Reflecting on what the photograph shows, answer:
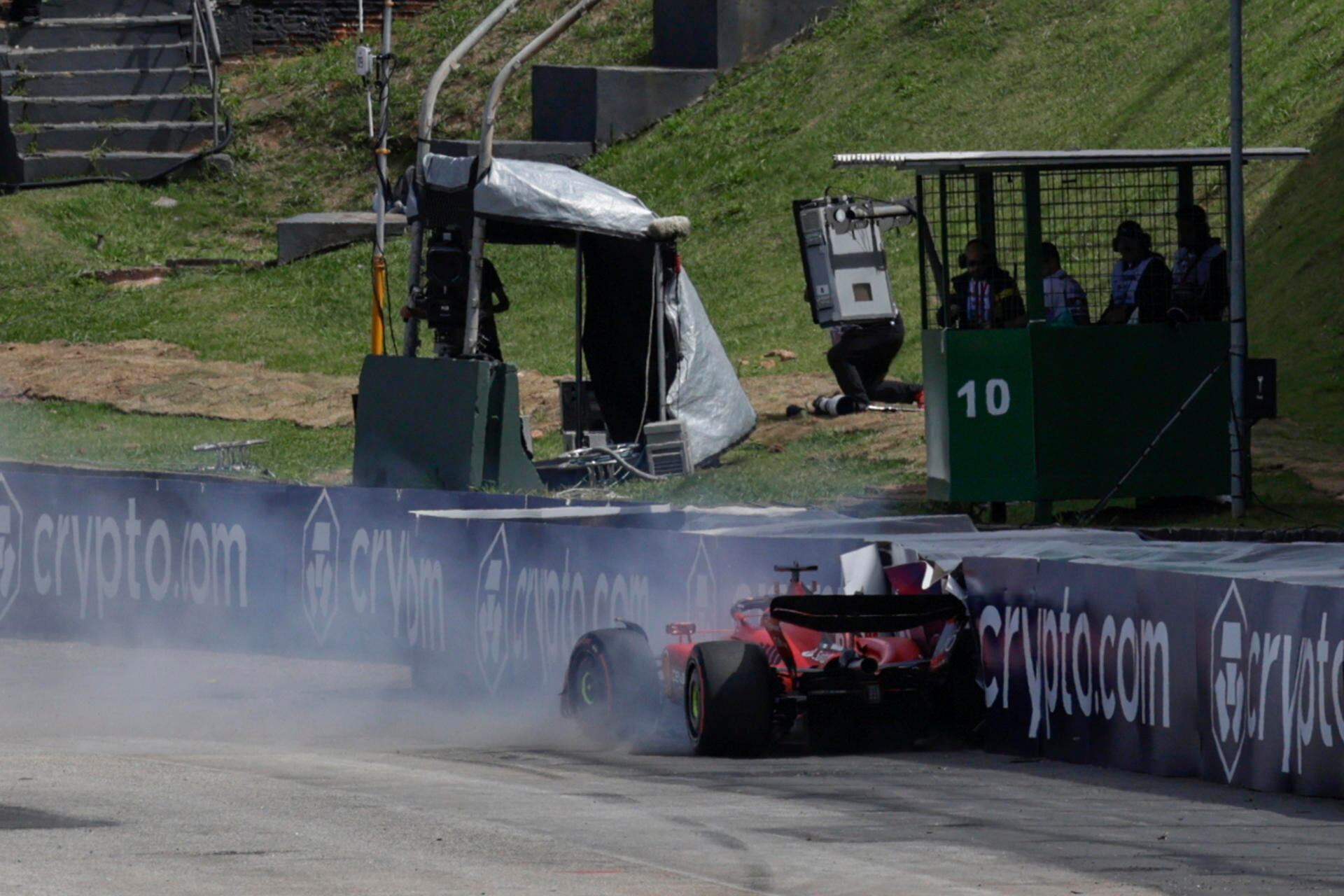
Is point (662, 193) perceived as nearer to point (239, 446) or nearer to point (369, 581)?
point (239, 446)

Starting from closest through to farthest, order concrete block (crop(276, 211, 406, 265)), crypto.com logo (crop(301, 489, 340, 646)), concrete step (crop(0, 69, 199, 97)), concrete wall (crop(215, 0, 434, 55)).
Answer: crypto.com logo (crop(301, 489, 340, 646)), concrete block (crop(276, 211, 406, 265)), concrete step (crop(0, 69, 199, 97)), concrete wall (crop(215, 0, 434, 55))

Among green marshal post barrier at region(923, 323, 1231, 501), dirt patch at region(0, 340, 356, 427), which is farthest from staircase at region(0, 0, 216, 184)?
green marshal post barrier at region(923, 323, 1231, 501)

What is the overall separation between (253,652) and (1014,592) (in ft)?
26.0

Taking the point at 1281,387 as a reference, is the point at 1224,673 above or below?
below

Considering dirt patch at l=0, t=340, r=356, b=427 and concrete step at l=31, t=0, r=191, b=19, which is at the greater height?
concrete step at l=31, t=0, r=191, b=19

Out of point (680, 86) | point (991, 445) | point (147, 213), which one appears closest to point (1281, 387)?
point (991, 445)

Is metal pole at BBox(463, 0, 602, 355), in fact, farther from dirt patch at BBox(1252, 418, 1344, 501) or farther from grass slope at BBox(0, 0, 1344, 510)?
dirt patch at BBox(1252, 418, 1344, 501)

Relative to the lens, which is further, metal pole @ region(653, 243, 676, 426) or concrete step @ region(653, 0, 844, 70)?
concrete step @ region(653, 0, 844, 70)

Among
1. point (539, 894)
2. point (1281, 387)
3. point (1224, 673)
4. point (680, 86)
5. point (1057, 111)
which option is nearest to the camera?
point (539, 894)

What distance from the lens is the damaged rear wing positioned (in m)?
12.7

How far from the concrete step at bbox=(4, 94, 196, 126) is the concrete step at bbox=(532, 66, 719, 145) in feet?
25.1

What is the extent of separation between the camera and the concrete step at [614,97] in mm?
40344

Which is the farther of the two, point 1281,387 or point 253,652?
point 1281,387

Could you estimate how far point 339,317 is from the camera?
1388 inches
